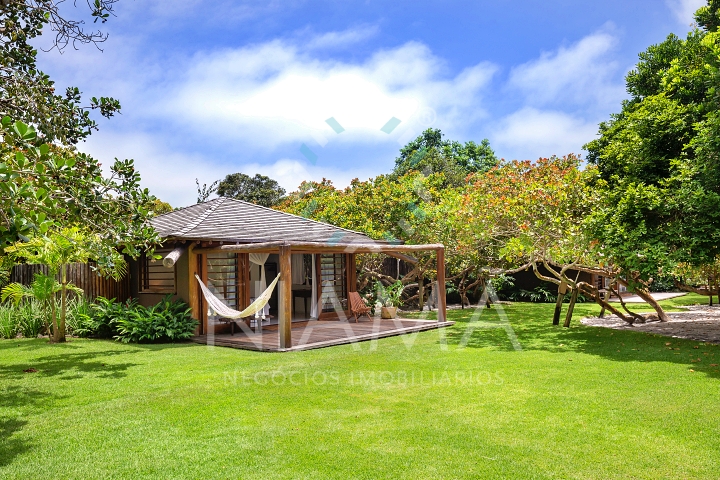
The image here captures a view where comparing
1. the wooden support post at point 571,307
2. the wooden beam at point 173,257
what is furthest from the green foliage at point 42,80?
the wooden support post at point 571,307

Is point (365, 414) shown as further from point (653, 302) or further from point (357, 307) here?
point (653, 302)

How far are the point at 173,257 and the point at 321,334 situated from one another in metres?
3.22

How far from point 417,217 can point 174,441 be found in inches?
478

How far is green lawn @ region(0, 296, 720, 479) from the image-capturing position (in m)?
3.77

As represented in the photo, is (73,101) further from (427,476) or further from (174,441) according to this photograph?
(427,476)

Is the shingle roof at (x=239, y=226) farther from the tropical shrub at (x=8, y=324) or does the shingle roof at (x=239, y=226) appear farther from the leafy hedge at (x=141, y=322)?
the tropical shrub at (x=8, y=324)

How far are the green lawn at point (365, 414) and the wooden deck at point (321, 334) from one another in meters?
0.80

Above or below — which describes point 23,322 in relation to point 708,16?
below

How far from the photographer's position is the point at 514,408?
203 inches

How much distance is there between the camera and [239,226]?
1201 cm

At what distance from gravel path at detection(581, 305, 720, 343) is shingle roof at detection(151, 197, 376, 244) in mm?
6048

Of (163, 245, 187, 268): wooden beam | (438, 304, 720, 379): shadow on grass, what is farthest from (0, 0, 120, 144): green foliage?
(438, 304, 720, 379): shadow on grass

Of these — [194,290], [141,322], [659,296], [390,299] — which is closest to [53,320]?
[141,322]

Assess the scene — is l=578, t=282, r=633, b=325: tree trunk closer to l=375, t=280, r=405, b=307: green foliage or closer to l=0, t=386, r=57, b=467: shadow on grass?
l=375, t=280, r=405, b=307: green foliage
